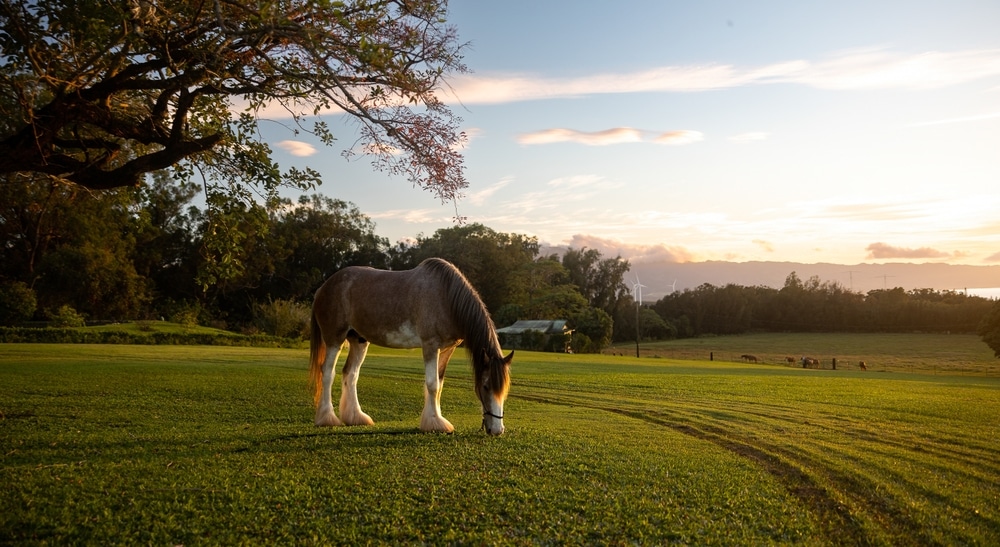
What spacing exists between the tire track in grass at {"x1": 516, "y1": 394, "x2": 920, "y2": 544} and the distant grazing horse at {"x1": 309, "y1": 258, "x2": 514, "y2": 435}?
328 centimetres

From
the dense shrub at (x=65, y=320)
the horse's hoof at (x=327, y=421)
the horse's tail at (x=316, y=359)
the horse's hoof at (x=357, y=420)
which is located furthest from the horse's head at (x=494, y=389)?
the dense shrub at (x=65, y=320)

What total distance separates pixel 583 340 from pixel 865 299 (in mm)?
67354

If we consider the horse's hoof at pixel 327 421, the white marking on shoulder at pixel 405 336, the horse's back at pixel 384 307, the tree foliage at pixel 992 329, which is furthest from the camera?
the tree foliage at pixel 992 329

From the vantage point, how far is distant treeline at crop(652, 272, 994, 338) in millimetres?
91500

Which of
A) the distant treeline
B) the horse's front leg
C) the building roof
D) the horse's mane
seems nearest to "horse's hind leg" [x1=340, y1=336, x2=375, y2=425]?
the horse's front leg

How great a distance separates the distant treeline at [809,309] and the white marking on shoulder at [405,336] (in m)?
92.7

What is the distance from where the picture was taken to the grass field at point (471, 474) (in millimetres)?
4664

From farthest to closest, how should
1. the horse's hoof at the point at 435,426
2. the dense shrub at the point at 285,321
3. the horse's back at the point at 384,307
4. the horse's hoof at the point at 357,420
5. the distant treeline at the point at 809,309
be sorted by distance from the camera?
the distant treeline at the point at 809,309, the dense shrub at the point at 285,321, the horse's hoof at the point at 357,420, the horse's back at the point at 384,307, the horse's hoof at the point at 435,426

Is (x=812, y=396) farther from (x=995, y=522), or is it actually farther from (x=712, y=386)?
(x=995, y=522)

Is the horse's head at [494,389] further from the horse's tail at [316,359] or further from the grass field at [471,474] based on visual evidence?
the horse's tail at [316,359]

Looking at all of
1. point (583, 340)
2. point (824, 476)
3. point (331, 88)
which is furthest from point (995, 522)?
point (583, 340)

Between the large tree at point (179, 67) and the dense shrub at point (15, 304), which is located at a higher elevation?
the large tree at point (179, 67)

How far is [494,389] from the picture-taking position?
8.07 meters

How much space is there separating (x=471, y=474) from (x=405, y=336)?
→ 305 cm
